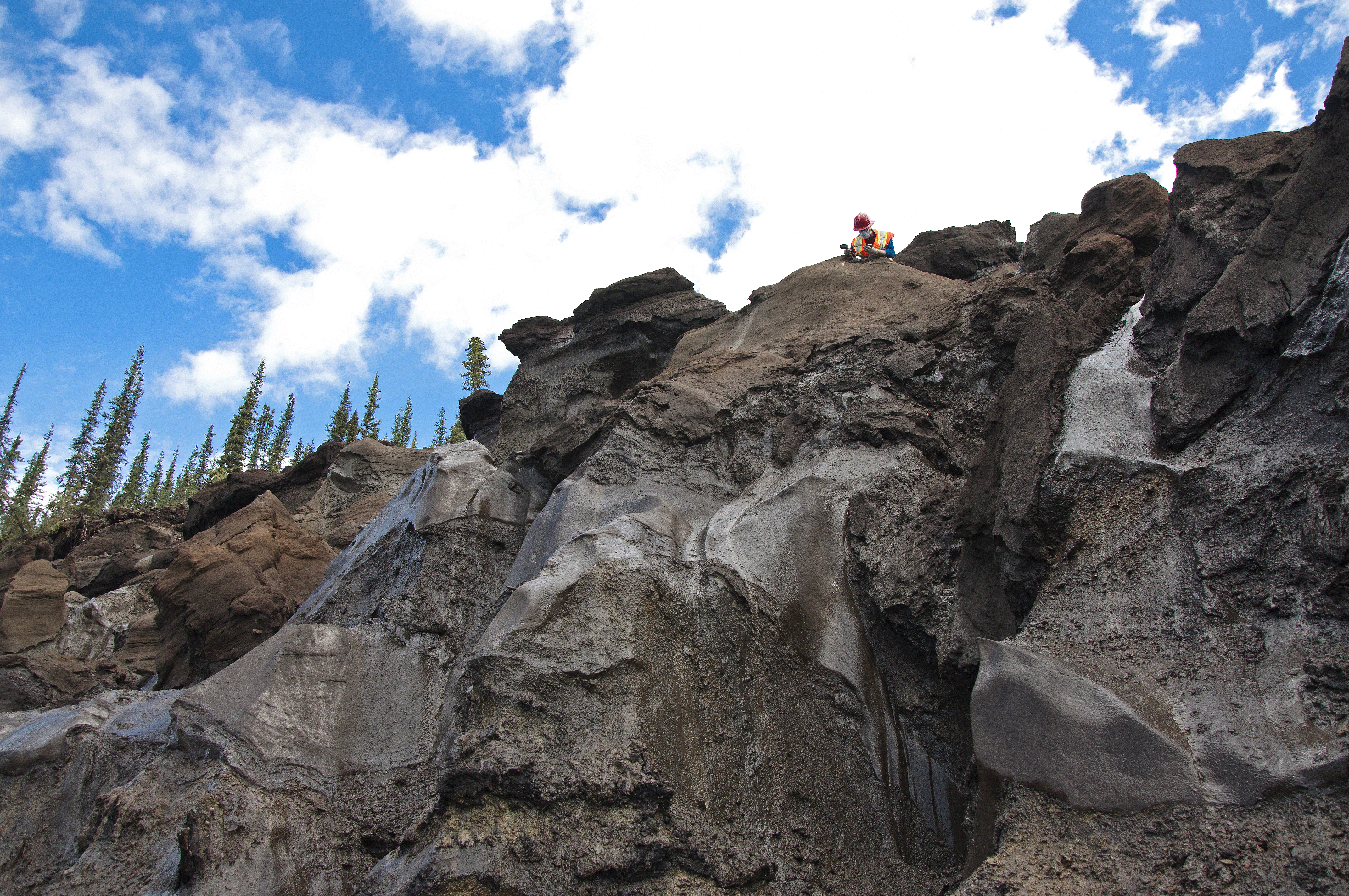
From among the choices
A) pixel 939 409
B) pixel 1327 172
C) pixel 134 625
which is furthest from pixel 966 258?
pixel 134 625

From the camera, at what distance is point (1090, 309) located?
6.70 metres

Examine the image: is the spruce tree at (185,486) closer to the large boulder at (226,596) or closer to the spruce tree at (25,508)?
the spruce tree at (25,508)

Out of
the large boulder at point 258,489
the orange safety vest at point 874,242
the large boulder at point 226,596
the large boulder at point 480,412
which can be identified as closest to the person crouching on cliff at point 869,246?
the orange safety vest at point 874,242

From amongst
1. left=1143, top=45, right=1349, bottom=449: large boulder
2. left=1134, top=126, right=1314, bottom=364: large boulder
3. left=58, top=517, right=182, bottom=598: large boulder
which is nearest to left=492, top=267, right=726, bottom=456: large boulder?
left=58, top=517, right=182, bottom=598: large boulder

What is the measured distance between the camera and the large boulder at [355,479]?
20375 millimetres

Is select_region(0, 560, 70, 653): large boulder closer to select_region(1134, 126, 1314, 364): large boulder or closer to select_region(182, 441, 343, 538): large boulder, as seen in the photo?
select_region(182, 441, 343, 538): large boulder

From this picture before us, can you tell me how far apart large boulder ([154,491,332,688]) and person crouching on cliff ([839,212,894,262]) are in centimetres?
957

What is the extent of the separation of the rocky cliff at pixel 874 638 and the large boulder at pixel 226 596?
1.29 m

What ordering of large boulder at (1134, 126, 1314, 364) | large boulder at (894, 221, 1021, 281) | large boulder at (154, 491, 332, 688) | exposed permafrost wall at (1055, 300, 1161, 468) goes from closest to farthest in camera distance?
exposed permafrost wall at (1055, 300, 1161, 468) < large boulder at (1134, 126, 1314, 364) < large boulder at (154, 491, 332, 688) < large boulder at (894, 221, 1021, 281)

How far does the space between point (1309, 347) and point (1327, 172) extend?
4.80 feet

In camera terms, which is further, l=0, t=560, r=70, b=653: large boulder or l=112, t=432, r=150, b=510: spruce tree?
l=112, t=432, r=150, b=510: spruce tree

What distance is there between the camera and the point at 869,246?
40.4ft

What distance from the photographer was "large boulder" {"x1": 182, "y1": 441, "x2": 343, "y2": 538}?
21125 mm

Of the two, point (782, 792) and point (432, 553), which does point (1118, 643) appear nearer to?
point (782, 792)
